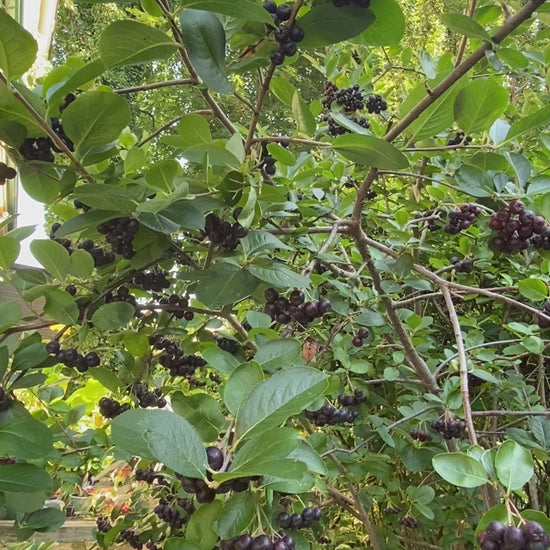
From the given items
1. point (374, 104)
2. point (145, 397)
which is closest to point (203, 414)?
point (145, 397)

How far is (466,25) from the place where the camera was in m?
0.63

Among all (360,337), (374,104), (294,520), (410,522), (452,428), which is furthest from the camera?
(374,104)

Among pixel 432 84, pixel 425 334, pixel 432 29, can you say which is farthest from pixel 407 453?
pixel 432 29

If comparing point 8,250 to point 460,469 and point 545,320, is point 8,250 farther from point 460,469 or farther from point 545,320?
point 545,320

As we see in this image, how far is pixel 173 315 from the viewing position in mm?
1097

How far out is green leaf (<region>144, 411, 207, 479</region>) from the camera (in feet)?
1.51

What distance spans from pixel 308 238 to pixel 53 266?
0.50m

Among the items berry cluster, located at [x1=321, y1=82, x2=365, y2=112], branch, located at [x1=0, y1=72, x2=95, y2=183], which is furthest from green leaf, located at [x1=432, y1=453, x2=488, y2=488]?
berry cluster, located at [x1=321, y1=82, x2=365, y2=112]

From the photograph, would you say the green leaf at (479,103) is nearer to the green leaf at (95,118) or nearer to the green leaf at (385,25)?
the green leaf at (385,25)

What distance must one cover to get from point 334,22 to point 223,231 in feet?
1.05

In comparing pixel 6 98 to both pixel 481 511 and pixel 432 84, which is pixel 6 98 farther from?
pixel 481 511

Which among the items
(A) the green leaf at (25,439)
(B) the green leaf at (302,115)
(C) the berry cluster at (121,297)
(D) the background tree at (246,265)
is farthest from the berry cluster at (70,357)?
(B) the green leaf at (302,115)

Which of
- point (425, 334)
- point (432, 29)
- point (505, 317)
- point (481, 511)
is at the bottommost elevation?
point (481, 511)

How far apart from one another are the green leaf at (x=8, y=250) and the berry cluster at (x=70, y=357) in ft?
0.52
